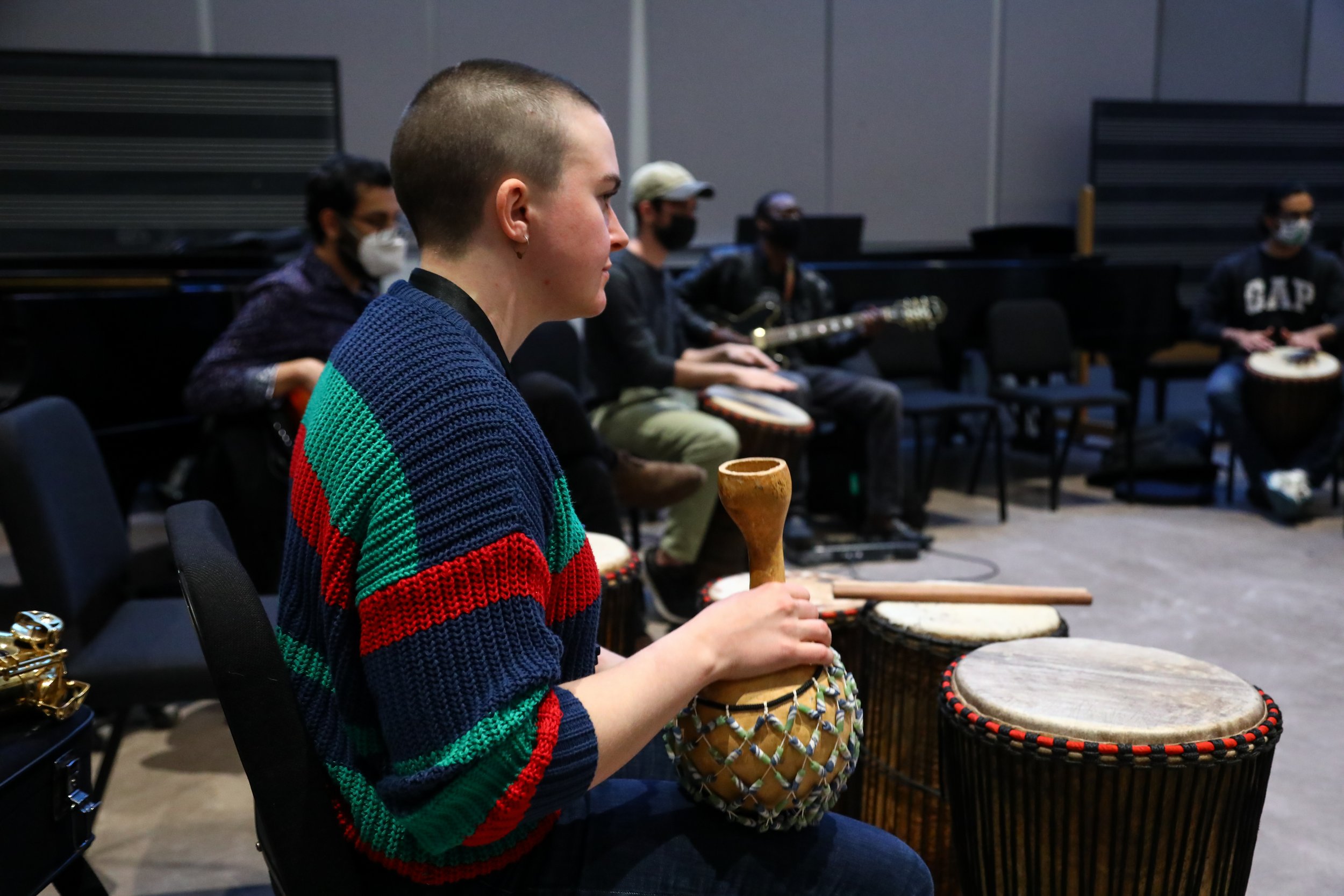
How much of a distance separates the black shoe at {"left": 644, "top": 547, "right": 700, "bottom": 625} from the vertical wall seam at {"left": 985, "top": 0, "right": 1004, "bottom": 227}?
5161 millimetres

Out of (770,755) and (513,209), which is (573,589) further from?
(513,209)

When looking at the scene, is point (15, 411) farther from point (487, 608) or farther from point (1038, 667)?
point (1038, 667)

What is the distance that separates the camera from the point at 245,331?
9.21ft

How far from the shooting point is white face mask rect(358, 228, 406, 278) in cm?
282

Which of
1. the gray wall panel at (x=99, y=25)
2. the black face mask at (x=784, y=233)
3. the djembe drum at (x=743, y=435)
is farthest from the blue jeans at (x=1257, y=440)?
the gray wall panel at (x=99, y=25)

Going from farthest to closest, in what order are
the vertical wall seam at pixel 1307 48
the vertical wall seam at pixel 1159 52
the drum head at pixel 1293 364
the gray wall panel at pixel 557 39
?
the vertical wall seam at pixel 1307 48
the vertical wall seam at pixel 1159 52
the gray wall panel at pixel 557 39
the drum head at pixel 1293 364

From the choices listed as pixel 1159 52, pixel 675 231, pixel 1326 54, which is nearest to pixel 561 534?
pixel 675 231

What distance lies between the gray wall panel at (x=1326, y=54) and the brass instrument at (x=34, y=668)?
9.56 meters

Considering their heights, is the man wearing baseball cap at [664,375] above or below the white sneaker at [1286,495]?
above

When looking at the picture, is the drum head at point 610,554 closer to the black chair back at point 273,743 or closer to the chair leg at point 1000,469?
the black chair back at point 273,743

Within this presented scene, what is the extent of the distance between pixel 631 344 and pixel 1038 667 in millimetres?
2279

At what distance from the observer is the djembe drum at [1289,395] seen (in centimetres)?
468

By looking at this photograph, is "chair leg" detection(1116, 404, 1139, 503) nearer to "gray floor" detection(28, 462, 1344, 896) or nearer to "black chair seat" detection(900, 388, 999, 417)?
"gray floor" detection(28, 462, 1344, 896)

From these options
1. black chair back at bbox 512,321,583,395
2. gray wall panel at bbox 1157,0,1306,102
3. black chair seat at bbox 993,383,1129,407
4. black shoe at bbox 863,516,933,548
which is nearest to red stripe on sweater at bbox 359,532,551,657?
black chair back at bbox 512,321,583,395
